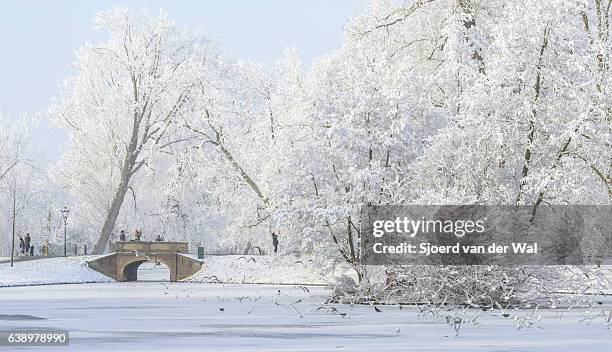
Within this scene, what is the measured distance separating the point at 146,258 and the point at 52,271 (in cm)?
560

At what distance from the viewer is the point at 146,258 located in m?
67.3

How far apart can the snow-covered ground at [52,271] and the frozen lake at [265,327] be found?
18.4m

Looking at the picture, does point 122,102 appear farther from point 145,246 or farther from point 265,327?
point 265,327

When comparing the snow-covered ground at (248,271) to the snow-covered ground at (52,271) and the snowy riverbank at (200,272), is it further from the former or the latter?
the snow-covered ground at (52,271)

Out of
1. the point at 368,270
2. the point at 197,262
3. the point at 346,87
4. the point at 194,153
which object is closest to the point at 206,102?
the point at 194,153

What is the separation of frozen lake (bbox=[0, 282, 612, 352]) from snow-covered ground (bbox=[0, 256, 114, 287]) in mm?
18369

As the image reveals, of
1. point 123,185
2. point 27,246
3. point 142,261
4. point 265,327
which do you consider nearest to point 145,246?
point 142,261

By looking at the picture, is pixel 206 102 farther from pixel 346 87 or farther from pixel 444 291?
pixel 444 291

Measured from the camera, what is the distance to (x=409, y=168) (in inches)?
1586

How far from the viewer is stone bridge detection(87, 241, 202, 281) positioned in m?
67.7

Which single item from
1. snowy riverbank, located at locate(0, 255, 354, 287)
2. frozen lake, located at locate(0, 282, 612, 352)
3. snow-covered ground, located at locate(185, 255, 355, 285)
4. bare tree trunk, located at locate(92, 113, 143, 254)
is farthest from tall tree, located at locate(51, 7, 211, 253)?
frozen lake, located at locate(0, 282, 612, 352)

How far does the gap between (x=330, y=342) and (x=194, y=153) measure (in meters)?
40.1

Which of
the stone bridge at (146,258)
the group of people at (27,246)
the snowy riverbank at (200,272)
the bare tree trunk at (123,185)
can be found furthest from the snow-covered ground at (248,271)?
the group of people at (27,246)

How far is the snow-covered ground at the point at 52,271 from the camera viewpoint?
218 feet
